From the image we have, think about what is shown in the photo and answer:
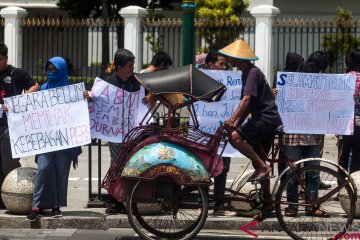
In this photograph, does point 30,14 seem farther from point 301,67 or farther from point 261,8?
point 301,67

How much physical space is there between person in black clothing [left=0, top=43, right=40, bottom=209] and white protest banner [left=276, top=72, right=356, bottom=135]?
270cm

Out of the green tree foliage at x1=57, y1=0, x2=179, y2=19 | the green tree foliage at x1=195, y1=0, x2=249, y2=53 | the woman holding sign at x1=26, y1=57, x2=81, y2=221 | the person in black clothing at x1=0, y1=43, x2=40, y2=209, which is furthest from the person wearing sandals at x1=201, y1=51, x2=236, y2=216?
the green tree foliage at x1=57, y1=0, x2=179, y2=19

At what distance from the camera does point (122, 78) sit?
1047cm

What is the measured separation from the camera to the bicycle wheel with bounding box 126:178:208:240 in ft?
29.9

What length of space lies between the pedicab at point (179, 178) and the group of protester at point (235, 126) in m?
0.15

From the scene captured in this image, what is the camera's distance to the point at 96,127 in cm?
1041

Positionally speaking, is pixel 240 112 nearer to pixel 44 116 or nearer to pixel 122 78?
pixel 122 78

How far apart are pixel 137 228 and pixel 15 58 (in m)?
15.1

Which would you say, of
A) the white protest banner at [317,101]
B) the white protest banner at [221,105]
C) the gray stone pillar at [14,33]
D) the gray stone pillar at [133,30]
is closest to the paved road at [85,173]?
the white protest banner at [221,105]

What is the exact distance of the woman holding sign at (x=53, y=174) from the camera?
10.0 metres

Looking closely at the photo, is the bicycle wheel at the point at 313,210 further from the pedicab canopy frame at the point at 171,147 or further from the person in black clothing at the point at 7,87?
the person in black clothing at the point at 7,87

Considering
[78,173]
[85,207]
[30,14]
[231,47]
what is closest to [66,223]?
[85,207]

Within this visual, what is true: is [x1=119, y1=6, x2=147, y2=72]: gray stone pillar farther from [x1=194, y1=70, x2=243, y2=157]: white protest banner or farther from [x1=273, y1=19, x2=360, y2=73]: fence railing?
[x1=194, y1=70, x2=243, y2=157]: white protest banner

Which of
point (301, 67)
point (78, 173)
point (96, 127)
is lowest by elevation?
point (78, 173)
